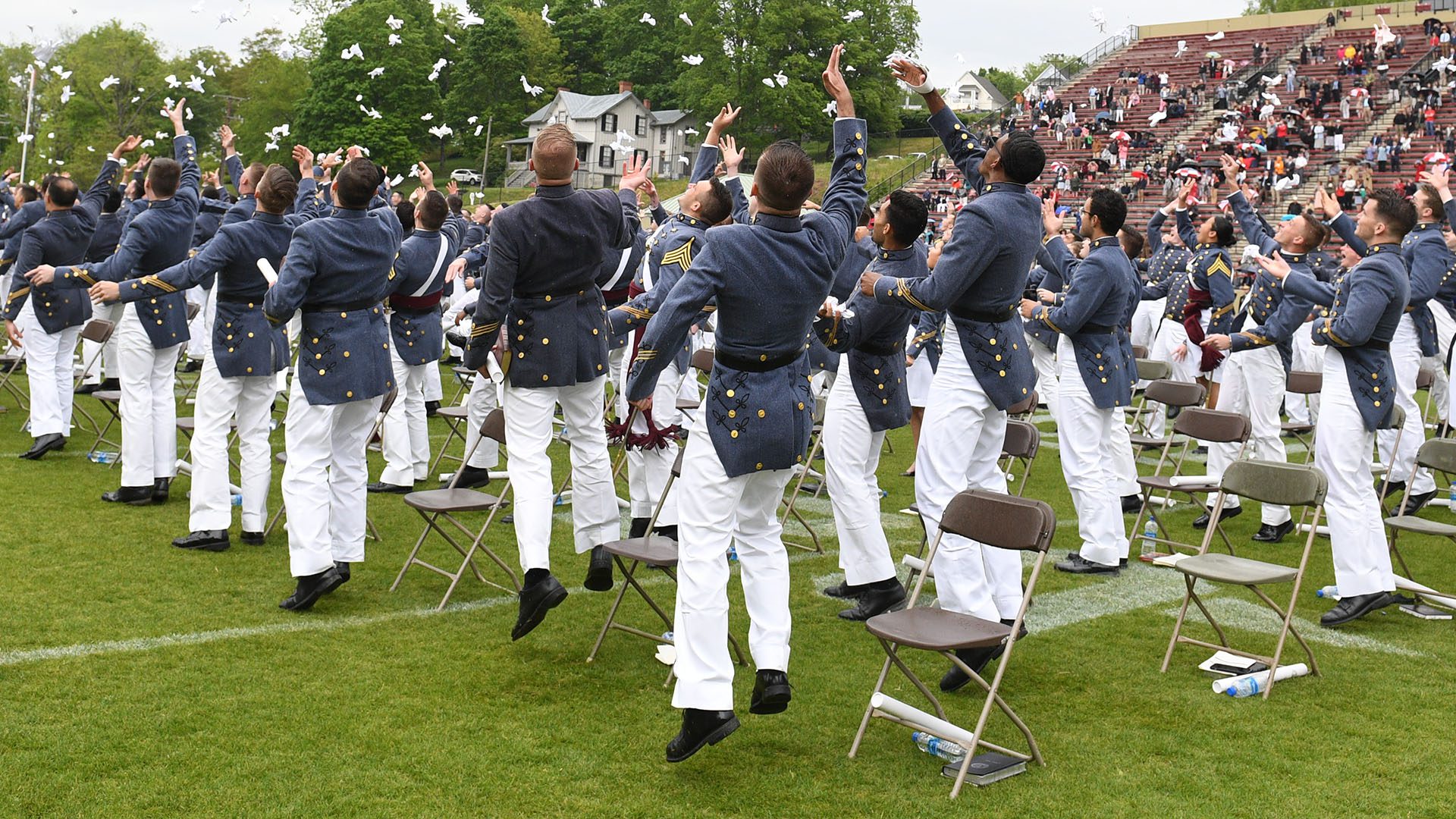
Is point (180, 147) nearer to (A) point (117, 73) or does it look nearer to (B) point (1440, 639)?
(B) point (1440, 639)

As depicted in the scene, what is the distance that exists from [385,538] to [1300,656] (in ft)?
17.1

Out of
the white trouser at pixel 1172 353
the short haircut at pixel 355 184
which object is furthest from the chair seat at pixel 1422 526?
the short haircut at pixel 355 184

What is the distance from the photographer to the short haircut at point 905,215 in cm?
643

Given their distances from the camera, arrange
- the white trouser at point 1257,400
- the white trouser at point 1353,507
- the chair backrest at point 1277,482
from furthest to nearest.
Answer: the white trouser at point 1257,400 < the white trouser at point 1353,507 < the chair backrest at point 1277,482

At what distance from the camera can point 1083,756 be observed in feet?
15.1

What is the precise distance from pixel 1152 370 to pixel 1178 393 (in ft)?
5.11

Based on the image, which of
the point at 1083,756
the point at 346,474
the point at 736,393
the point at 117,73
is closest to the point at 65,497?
the point at 346,474

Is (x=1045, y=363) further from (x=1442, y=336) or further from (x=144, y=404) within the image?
(x=144, y=404)

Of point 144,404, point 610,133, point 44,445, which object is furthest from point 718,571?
point 610,133

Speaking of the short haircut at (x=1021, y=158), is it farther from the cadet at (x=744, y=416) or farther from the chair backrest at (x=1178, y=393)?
the chair backrest at (x=1178, y=393)

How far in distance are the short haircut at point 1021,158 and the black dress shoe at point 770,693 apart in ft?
8.45

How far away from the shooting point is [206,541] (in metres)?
7.26

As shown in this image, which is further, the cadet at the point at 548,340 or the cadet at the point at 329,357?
the cadet at the point at 329,357

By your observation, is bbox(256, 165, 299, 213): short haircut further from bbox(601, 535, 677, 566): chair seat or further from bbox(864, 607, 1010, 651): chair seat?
bbox(864, 607, 1010, 651): chair seat
